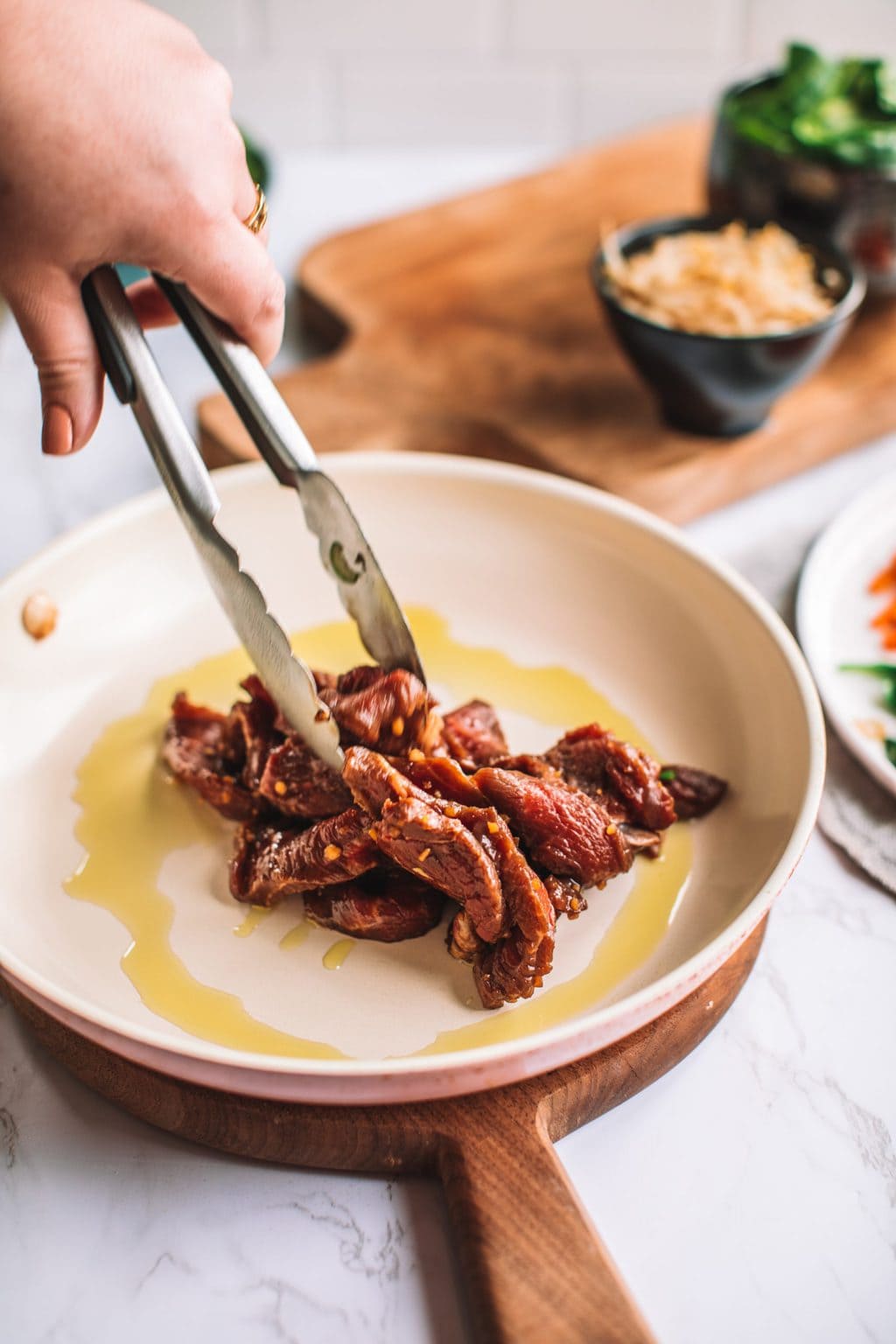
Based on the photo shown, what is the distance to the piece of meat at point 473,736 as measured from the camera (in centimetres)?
179

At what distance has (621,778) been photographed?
5.62ft

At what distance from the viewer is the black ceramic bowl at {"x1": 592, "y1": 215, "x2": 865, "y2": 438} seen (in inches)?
94.0

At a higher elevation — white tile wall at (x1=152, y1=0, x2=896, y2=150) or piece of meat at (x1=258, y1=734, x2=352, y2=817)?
white tile wall at (x1=152, y1=0, x2=896, y2=150)

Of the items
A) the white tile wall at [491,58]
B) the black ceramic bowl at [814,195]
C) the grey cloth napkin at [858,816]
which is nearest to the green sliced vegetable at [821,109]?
the black ceramic bowl at [814,195]

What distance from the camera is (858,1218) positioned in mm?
1441

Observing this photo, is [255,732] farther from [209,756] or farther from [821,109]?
[821,109]

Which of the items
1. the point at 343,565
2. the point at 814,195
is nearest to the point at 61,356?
the point at 343,565

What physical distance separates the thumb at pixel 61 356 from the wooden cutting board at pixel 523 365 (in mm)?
914

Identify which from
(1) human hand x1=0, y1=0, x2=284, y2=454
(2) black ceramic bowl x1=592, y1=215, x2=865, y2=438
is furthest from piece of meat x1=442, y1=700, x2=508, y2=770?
(2) black ceramic bowl x1=592, y1=215, x2=865, y2=438

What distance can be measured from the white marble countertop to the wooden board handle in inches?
4.2

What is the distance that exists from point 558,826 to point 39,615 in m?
1.02

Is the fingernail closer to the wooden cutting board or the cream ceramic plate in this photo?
the cream ceramic plate

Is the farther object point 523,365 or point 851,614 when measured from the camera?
point 523,365

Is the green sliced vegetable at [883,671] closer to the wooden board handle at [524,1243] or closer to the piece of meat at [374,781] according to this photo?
the piece of meat at [374,781]
